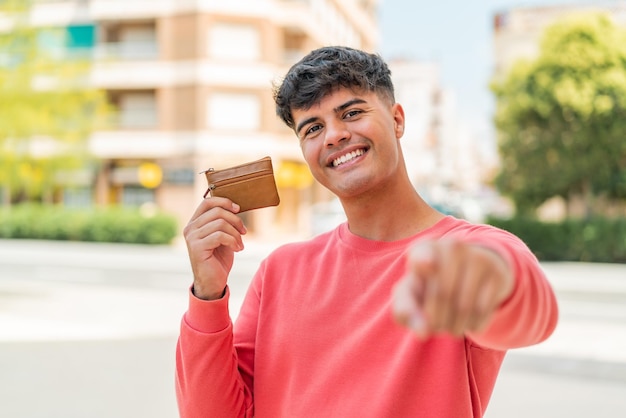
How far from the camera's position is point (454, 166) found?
4363 inches

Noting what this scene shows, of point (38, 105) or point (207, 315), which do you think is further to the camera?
point (38, 105)

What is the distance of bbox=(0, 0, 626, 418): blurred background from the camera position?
22.5 feet

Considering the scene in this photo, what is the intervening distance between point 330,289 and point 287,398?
0.81 feet

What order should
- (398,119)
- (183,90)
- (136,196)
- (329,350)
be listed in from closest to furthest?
(329,350), (398,119), (183,90), (136,196)

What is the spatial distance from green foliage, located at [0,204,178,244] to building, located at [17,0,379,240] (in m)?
4.14

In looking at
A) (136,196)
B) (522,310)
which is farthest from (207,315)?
(136,196)

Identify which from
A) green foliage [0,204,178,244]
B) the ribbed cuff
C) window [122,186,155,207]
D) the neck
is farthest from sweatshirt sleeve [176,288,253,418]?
window [122,186,155,207]

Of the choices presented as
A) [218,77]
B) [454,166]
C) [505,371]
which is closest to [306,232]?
[218,77]

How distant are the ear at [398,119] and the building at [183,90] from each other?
24.6 metres

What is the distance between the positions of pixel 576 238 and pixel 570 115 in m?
2.94

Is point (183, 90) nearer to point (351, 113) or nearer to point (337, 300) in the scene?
point (351, 113)

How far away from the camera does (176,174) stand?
27.4 metres

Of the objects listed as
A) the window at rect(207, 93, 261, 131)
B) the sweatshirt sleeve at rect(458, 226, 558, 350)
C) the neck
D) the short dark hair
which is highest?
the window at rect(207, 93, 261, 131)

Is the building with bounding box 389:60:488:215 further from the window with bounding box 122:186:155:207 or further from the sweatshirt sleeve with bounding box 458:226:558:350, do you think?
the sweatshirt sleeve with bounding box 458:226:558:350
